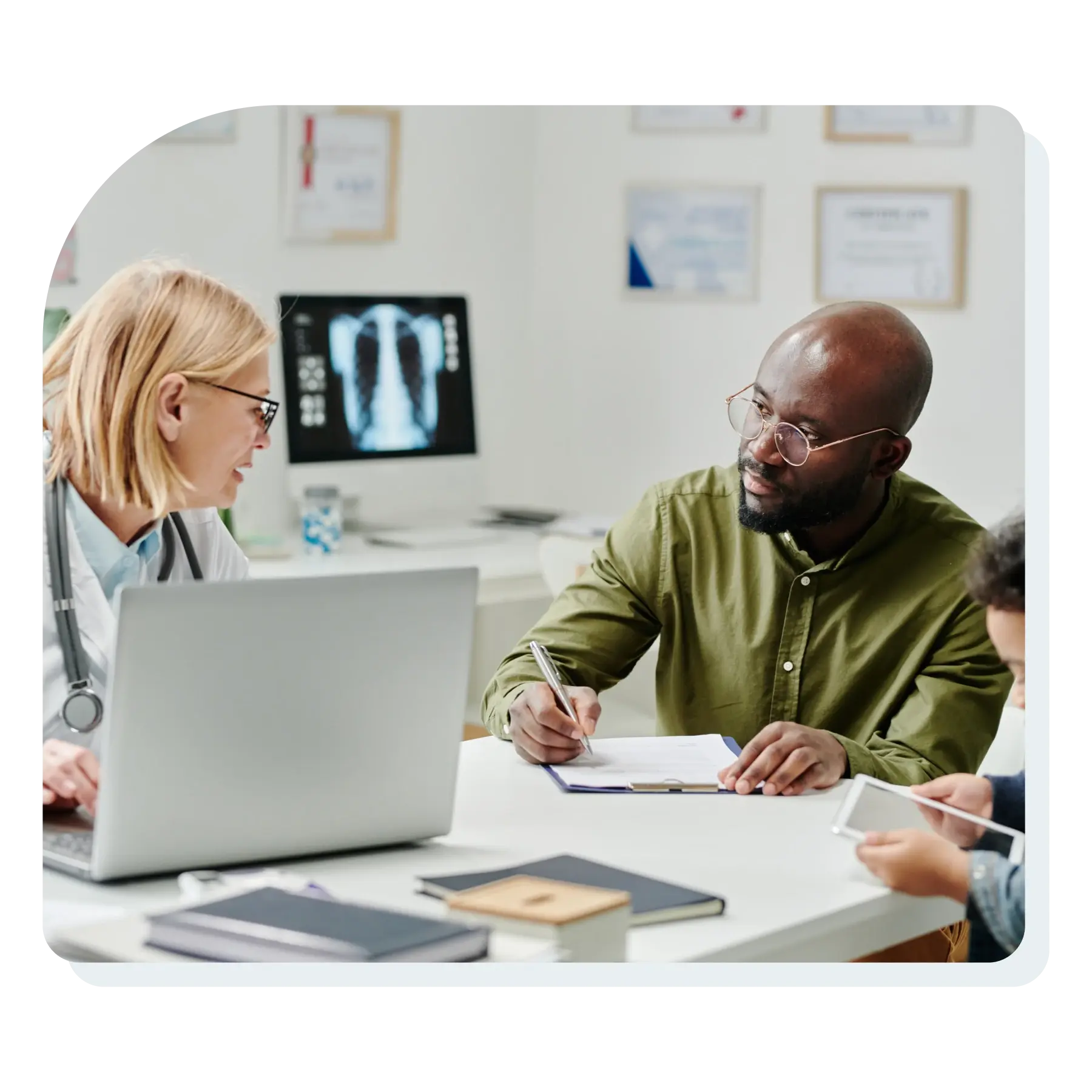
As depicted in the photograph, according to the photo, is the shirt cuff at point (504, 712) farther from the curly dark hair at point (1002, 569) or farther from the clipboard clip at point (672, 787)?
the curly dark hair at point (1002, 569)

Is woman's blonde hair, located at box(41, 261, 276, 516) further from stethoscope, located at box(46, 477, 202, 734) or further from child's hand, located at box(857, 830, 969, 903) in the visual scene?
child's hand, located at box(857, 830, 969, 903)

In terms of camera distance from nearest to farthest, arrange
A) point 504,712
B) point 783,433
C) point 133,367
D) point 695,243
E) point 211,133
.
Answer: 1. point 133,367
2. point 504,712
3. point 783,433
4. point 211,133
5. point 695,243

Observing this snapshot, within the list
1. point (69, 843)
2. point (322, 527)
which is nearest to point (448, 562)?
point (322, 527)

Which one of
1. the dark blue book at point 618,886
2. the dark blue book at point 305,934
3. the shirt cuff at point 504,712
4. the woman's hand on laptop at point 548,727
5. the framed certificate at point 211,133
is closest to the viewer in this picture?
the dark blue book at point 305,934

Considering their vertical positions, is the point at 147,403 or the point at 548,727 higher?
the point at 147,403

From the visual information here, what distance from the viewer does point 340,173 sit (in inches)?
145

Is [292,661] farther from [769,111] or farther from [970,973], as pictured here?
[769,111]

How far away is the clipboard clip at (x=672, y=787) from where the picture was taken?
5.17 ft

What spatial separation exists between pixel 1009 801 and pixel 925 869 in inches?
4.5

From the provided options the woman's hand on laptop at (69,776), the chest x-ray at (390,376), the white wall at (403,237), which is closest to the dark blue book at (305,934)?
the woman's hand on laptop at (69,776)

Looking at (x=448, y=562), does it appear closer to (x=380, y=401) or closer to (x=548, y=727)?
(x=380, y=401)

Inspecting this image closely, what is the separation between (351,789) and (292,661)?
0.13 meters

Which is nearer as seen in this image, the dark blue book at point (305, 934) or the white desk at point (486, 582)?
→ the dark blue book at point (305, 934)

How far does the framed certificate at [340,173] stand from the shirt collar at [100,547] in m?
2.09
